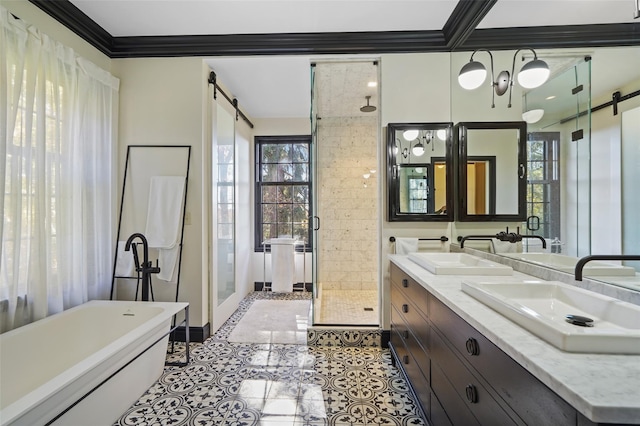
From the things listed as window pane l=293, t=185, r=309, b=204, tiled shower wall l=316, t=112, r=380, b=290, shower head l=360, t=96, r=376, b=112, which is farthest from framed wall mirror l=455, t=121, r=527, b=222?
window pane l=293, t=185, r=309, b=204

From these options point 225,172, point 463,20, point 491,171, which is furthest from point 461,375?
point 225,172

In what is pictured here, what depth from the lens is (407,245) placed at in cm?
258

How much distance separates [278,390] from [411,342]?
3.20ft

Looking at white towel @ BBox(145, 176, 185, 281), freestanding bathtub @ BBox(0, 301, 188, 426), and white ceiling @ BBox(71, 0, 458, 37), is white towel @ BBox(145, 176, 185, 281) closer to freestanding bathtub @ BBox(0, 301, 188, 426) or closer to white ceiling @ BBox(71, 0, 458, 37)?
freestanding bathtub @ BBox(0, 301, 188, 426)

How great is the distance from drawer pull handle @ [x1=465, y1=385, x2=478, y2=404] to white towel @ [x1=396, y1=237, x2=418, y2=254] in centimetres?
157

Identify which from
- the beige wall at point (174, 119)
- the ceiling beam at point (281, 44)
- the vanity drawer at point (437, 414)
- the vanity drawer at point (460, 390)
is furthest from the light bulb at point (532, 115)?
the beige wall at point (174, 119)

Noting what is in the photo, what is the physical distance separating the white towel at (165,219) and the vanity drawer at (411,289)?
1.99 m

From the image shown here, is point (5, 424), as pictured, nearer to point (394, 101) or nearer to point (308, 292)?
point (394, 101)

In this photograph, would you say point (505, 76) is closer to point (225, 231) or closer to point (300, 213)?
point (225, 231)

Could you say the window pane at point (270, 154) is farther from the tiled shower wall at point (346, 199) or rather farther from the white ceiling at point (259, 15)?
the white ceiling at point (259, 15)

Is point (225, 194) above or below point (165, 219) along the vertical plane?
above

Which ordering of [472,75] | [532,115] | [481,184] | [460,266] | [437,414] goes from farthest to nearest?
[481,184] < [472,75] < [460,266] < [532,115] < [437,414]

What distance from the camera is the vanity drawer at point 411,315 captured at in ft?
5.18

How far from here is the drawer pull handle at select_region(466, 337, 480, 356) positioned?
1.01 m
